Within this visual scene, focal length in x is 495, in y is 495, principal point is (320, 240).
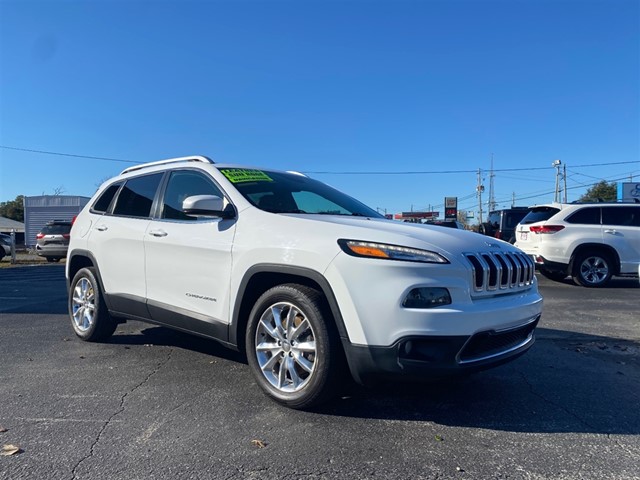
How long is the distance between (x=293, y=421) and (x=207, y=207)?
1640mm

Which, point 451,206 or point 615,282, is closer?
point 615,282

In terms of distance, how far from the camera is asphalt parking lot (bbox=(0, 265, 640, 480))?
267 centimetres

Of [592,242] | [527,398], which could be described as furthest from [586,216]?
[527,398]

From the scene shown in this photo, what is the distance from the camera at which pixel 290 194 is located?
14.2ft

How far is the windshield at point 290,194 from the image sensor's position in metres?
4.03

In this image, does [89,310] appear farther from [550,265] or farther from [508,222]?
[508,222]

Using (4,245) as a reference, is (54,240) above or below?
above

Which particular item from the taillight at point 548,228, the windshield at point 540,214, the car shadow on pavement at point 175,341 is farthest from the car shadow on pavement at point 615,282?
the car shadow on pavement at point 175,341

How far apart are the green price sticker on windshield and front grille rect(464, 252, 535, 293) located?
1.97 metres

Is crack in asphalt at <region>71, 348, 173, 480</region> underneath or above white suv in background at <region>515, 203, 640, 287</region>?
underneath

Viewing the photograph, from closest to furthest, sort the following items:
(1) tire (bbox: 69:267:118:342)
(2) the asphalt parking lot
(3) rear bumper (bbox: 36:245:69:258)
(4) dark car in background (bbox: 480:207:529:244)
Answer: (2) the asphalt parking lot → (1) tire (bbox: 69:267:118:342) → (4) dark car in background (bbox: 480:207:529:244) → (3) rear bumper (bbox: 36:245:69:258)

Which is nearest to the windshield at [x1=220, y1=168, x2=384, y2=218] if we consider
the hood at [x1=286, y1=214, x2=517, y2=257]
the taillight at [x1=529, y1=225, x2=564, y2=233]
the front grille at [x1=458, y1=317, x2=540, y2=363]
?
the hood at [x1=286, y1=214, x2=517, y2=257]

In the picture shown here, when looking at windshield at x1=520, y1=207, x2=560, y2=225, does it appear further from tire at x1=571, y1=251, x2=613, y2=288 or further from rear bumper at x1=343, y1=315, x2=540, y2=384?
rear bumper at x1=343, y1=315, x2=540, y2=384

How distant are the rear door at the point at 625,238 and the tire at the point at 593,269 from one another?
0.26 metres
